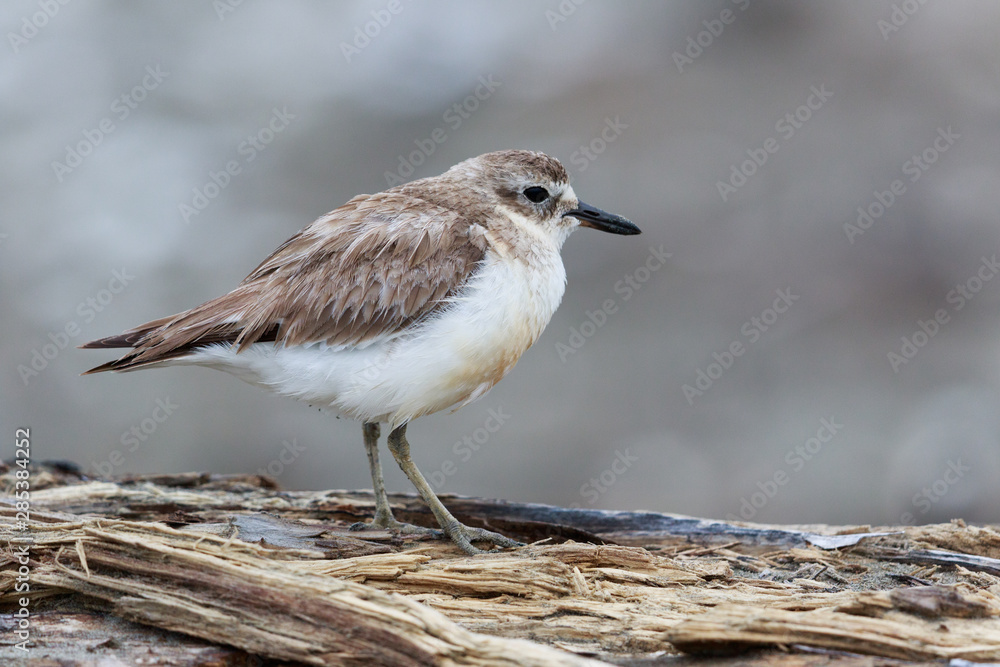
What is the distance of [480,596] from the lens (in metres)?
3.88

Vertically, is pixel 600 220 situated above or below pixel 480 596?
above

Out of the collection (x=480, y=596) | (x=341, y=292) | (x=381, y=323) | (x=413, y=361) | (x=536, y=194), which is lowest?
(x=480, y=596)

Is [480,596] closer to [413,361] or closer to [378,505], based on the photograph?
[413,361]

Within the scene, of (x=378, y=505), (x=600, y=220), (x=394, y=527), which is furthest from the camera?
(x=600, y=220)

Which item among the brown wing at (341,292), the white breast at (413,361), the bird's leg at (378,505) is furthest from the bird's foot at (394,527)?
the brown wing at (341,292)

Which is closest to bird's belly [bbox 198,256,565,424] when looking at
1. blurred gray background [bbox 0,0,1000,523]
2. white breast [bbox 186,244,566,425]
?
white breast [bbox 186,244,566,425]

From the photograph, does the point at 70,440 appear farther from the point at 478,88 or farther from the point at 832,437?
the point at 832,437

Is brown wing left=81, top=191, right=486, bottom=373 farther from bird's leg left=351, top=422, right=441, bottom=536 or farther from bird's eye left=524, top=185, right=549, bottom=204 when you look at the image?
bird's leg left=351, top=422, right=441, bottom=536

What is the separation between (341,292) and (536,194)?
5.04ft

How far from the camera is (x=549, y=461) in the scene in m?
9.15

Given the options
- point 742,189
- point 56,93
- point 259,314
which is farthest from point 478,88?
point 259,314

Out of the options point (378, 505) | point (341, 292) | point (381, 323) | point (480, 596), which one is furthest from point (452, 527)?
point (341, 292)

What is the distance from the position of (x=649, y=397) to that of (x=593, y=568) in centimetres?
545

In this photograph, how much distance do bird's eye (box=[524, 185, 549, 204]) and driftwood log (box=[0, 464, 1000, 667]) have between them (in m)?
2.07
